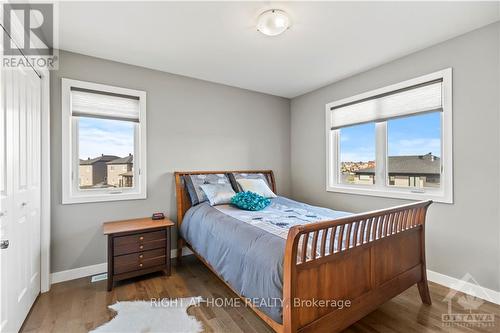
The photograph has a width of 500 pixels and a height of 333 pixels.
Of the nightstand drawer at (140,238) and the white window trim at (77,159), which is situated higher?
the white window trim at (77,159)

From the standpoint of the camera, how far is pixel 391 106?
9.55 feet

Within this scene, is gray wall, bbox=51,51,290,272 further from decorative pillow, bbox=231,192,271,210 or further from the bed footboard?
the bed footboard

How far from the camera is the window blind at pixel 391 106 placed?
2.54 metres

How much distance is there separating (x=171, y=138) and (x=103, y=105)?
2.78ft

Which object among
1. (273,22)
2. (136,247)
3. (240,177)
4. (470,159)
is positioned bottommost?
(136,247)

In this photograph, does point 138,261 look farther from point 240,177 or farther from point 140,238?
point 240,177

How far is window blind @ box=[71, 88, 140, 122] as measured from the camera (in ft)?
8.70

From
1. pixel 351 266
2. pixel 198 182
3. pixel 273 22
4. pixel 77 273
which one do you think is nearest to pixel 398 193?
pixel 351 266

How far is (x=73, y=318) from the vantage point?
193 cm

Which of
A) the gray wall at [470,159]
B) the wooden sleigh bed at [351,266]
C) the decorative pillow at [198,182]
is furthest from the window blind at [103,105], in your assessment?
the gray wall at [470,159]

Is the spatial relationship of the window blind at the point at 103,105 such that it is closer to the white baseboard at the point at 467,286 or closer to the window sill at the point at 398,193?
the window sill at the point at 398,193

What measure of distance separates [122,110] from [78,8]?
3.85 feet

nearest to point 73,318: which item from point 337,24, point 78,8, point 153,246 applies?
point 153,246

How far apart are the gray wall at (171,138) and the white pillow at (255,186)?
0.43 m
